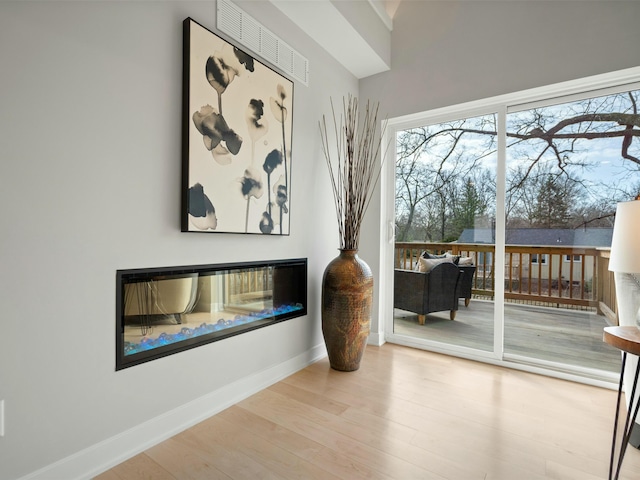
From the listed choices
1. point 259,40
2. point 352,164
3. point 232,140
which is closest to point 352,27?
point 259,40

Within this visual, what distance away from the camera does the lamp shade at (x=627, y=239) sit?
1492 mm

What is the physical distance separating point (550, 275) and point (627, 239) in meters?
1.11

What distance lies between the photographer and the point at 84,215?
4.50 ft

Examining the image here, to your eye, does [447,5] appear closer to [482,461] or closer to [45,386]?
[482,461]

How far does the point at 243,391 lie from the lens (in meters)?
2.08

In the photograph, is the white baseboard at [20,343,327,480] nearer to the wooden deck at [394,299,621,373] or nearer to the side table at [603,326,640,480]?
the wooden deck at [394,299,621,373]

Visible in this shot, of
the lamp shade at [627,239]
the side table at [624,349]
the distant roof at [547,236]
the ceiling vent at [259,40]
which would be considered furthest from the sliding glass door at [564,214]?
the ceiling vent at [259,40]

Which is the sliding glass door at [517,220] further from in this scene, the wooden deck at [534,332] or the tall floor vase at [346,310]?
the tall floor vase at [346,310]

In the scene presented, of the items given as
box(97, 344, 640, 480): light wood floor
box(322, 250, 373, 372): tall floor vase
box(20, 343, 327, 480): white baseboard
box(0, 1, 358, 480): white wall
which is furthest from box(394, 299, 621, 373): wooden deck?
box(0, 1, 358, 480): white wall

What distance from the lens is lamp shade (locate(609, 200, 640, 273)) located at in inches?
58.7

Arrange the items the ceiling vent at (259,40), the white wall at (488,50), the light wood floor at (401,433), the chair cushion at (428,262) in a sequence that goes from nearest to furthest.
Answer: the light wood floor at (401,433) → the ceiling vent at (259,40) → the white wall at (488,50) → the chair cushion at (428,262)

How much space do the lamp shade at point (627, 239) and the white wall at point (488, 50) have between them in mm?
1254

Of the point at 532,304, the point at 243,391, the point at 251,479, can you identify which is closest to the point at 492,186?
the point at 532,304

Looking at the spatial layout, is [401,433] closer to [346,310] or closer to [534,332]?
[346,310]
